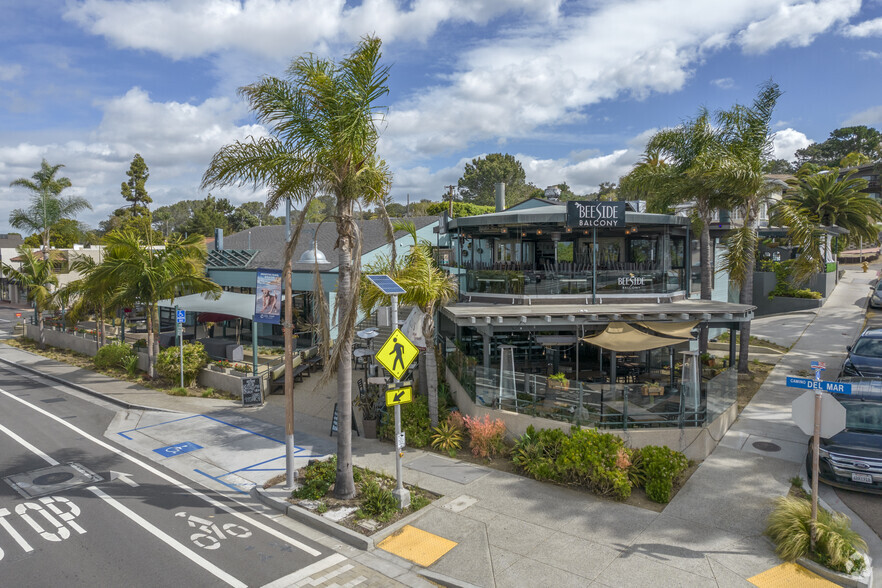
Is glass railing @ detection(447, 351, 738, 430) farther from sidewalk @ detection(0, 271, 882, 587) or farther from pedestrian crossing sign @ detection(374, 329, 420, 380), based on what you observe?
pedestrian crossing sign @ detection(374, 329, 420, 380)

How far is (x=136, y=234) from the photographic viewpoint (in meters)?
22.9

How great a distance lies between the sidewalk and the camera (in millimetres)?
8188

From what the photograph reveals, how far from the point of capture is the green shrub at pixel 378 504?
10019 millimetres

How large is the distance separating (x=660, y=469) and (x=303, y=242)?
26000 millimetres

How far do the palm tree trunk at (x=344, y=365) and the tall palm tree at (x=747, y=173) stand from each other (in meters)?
13.3

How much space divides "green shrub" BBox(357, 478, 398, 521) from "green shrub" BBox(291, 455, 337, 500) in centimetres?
102

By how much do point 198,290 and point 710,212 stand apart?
1982 centimetres

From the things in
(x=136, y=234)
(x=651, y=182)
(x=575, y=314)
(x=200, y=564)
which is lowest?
(x=200, y=564)

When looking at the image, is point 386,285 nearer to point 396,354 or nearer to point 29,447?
point 396,354

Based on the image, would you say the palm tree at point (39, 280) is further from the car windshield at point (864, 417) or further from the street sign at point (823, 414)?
the car windshield at point (864, 417)

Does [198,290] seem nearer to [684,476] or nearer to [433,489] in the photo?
[433,489]

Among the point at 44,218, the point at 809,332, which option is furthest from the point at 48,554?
the point at 44,218

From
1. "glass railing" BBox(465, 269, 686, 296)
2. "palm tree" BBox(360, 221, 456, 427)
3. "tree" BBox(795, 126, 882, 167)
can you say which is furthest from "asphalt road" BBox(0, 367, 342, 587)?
"tree" BBox(795, 126, 882, 167)

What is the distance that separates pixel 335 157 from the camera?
10.4 metres
